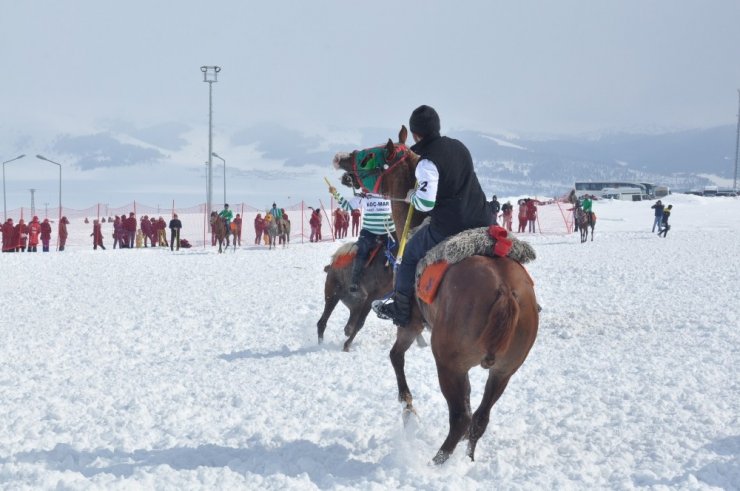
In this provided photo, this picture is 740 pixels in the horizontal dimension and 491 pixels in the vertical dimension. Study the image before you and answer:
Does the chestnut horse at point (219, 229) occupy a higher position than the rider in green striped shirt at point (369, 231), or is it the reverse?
the rider in green striped shirt at point (369, 231)

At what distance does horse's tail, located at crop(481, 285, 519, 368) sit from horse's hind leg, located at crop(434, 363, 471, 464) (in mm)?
399

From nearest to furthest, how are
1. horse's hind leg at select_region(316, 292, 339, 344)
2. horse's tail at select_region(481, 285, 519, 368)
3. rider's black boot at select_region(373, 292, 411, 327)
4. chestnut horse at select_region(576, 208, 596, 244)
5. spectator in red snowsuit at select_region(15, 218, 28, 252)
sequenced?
horse's tail at select_region(481, 285, 519, 368)
rider's black boot at select_region(373, 292, 411, 327)
horse's hind leg at select_region(316, 292, 339, 344)
spectator in red snowsuit at select_region(15, 218, 28, 252)
chestnut horse at select_region(576, 208, 596, 244)

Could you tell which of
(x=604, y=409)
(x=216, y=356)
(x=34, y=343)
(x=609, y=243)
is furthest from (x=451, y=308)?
(x=609, y=243)

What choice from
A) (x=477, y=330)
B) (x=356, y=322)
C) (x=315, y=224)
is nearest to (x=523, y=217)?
(x=315, y=224)

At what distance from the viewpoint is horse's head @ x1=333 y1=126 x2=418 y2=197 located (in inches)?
241

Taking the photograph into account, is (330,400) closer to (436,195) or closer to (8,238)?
(436,195)

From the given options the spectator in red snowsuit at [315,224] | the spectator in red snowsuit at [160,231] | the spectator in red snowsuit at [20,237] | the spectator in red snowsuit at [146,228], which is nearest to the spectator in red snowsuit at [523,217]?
the spectator in red snowsuit at [315,224]

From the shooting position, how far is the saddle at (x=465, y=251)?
16.5 feet

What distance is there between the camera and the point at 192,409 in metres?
6.43

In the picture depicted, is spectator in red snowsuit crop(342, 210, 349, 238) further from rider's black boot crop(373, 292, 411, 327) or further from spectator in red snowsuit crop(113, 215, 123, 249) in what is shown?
rider's black boot crop(373, 292, 411, 327)

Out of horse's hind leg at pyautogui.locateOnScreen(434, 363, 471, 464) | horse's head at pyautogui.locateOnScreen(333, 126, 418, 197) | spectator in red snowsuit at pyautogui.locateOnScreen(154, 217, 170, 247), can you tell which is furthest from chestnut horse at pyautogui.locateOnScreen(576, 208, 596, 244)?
horse's hind leg at pyautogui.locateOnScreen(434, 363, 471, 464)

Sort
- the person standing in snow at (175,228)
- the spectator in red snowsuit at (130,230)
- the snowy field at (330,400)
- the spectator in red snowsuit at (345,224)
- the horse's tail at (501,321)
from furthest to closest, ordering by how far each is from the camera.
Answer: the spectator in red snowsuit at (345,224), the spectator in red snowsuit at (130,230), the person standing in snow at (175,228), the snowy field at (330,400), the horse's tail at (501,321)

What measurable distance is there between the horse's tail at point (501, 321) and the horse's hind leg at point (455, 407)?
1.31ft

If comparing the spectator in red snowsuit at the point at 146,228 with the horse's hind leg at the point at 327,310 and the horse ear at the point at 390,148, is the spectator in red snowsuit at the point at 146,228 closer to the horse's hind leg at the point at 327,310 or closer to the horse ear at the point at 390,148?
the horse's hind leg at the point at 327,310
